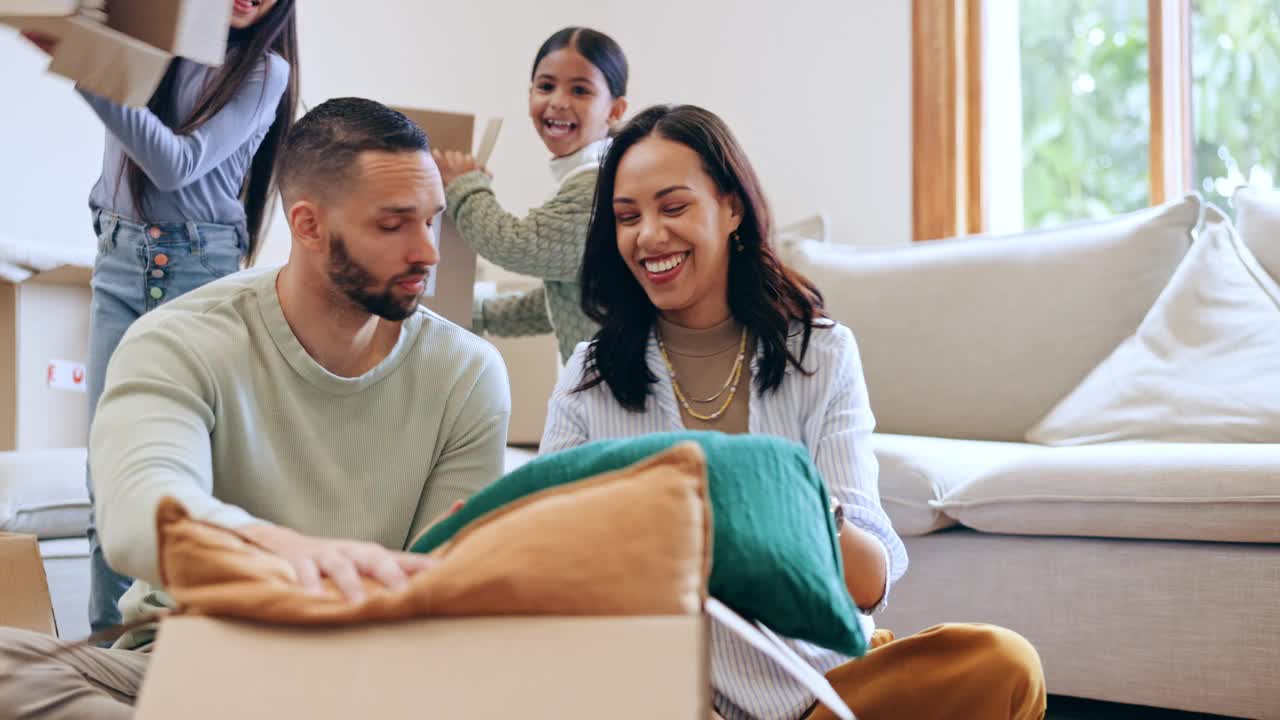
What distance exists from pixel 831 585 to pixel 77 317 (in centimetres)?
249

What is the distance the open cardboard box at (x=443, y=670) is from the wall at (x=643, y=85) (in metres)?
2.86

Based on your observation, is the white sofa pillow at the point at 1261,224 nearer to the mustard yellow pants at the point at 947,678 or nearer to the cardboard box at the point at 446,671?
the mustard yellow pants at the point at 947,678

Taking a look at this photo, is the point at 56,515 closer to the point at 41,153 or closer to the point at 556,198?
the point at 556,198

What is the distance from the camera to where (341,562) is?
73cm

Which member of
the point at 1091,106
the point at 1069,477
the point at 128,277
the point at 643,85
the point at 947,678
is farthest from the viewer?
the point at 643,85

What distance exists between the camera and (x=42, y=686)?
1.06m

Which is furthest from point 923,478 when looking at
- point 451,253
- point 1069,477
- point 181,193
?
point 181,193

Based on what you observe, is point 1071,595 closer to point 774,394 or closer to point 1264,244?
point 774,394

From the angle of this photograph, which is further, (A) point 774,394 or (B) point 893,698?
(A) point 774,394

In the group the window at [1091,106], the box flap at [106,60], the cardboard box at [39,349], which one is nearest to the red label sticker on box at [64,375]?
the cardboard box at [39,349]

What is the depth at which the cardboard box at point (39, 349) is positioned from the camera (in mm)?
2666

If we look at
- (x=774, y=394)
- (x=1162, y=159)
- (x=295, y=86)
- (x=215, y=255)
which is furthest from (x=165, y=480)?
(x=1162, y=159)

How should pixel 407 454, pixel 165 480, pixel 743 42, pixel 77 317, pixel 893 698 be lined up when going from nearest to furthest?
pixel 165 480
pixel 893 698
pixel 407 454
pixel 77 317
pixel 743 42

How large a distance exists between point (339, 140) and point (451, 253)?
26.1 inches
